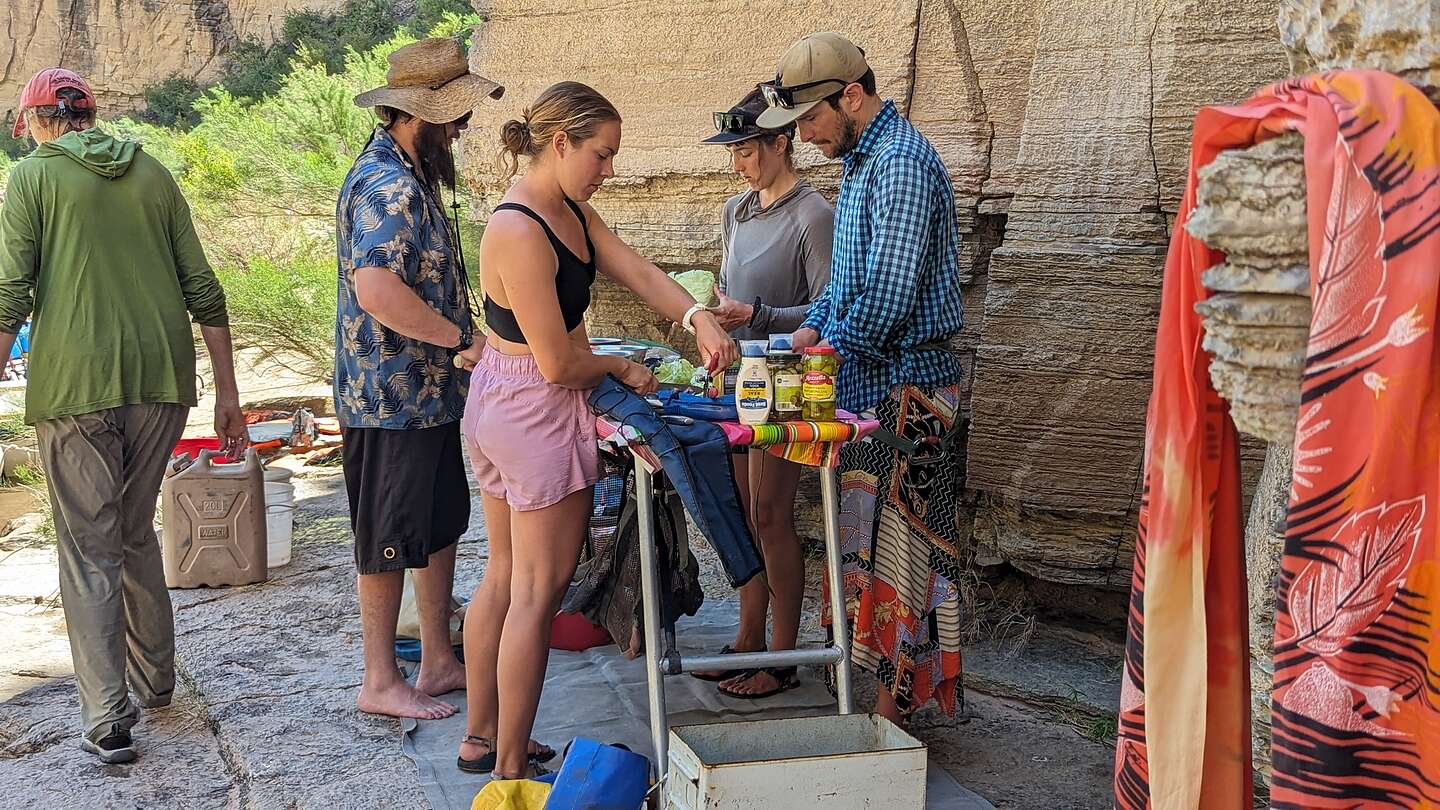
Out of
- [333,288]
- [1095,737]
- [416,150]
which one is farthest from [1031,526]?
[333,288]

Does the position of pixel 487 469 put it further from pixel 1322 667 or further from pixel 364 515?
pixel 1322 667

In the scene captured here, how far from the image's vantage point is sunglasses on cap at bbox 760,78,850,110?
3.42 m

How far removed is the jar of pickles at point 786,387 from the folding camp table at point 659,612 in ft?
0.30

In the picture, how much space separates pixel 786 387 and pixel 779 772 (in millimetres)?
889

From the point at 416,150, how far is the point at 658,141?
169 cm

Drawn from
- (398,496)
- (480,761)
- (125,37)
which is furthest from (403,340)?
(125,37)

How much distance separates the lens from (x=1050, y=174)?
4258 millimetres

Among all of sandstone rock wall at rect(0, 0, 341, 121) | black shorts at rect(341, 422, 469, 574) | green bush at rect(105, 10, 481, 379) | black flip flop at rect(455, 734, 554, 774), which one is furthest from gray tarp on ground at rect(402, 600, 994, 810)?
sandstone rock wall at rect(0, 0, 341, 121)

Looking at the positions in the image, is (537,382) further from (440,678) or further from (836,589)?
(440,678)

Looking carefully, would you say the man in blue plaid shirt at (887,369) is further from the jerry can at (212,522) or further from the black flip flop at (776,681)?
the jerry can at (212,522)

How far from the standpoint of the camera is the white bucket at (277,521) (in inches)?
217

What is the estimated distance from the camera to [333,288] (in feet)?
32.4

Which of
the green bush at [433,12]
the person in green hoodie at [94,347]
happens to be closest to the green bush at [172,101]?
the green bush at [433,12]

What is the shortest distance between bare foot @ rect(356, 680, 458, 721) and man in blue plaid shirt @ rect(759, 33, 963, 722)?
1.26 m
